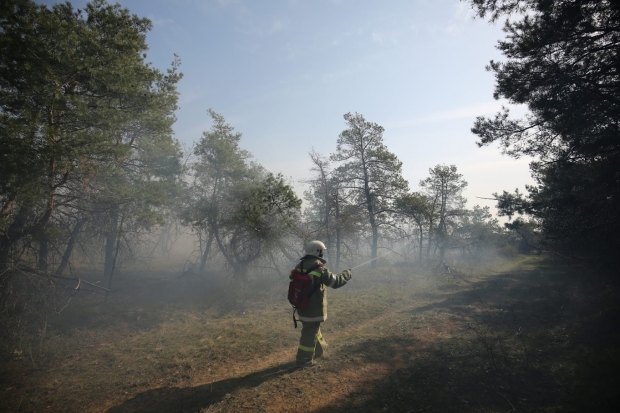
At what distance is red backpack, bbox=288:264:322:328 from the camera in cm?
604

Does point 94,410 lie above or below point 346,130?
below

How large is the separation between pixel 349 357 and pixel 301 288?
2.25m

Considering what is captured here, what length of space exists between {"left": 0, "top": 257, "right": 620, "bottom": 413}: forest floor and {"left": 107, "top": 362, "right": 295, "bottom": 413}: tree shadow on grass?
0.12 feet

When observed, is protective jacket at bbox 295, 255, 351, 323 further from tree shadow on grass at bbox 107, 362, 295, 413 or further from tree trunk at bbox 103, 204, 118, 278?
tree trunk at bbox 103, 204, 118, 278

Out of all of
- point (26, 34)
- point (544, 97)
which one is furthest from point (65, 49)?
point (544, 97)

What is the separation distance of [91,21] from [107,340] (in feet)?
35.6

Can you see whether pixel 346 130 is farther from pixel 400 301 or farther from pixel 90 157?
pixel 90 157

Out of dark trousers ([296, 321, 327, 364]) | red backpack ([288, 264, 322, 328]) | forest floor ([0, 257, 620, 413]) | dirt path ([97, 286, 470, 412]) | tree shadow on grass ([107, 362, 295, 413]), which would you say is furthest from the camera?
dark trousers ([296, 321, 327, 364])

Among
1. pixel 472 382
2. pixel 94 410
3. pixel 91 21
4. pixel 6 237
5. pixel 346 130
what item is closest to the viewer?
pixel 472 382

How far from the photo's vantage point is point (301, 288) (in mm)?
6074

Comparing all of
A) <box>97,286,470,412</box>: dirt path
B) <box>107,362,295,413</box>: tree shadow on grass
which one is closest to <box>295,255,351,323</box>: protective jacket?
<box>97,286,470,412</box>: dirt path

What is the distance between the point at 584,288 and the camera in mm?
11023

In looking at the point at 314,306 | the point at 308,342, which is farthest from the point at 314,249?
the point at 308,342

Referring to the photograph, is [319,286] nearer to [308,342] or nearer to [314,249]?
[314,249]
